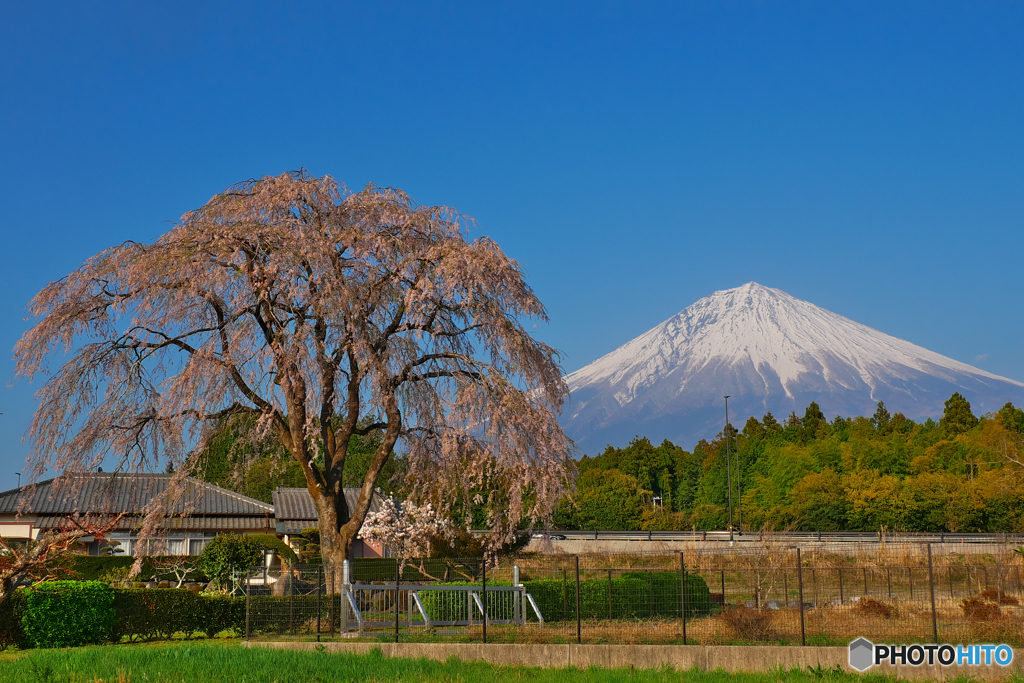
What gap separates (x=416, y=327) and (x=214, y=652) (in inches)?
330

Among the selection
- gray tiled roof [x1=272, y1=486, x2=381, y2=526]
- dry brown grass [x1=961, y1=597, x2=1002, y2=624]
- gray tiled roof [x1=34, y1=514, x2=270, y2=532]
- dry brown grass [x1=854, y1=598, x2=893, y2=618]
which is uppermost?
gray tiled roof [x1=272, y1=486, x2=381, y2=526]

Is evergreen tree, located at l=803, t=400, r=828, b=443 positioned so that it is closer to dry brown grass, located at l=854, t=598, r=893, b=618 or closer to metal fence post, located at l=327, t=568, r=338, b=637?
dry brown grass, located at l=854, t=598, r=893, b=618

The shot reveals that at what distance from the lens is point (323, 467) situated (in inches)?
891

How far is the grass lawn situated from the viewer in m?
13.7

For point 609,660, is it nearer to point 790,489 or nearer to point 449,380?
point 449,380

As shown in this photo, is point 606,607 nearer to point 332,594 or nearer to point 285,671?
point 332,594

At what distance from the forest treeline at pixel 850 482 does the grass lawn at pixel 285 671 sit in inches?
1024

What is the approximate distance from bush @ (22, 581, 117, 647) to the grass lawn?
3.57m

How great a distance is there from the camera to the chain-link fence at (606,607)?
1802 cm

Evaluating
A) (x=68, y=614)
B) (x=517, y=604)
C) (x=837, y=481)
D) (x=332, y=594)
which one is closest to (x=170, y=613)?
(x=68, y=614)

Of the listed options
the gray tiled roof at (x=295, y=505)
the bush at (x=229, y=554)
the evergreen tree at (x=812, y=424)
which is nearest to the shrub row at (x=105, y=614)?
the bush at (x=229, y=554)

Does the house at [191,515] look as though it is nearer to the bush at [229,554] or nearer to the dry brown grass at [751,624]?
the bush at [229,554]

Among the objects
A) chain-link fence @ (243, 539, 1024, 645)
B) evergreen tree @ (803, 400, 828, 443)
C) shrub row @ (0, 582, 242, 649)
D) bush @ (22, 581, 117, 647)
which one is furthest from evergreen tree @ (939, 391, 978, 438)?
bush @ (22, 581, 117, 647)

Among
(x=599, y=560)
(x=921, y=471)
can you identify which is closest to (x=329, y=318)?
(x=599, y=560)
